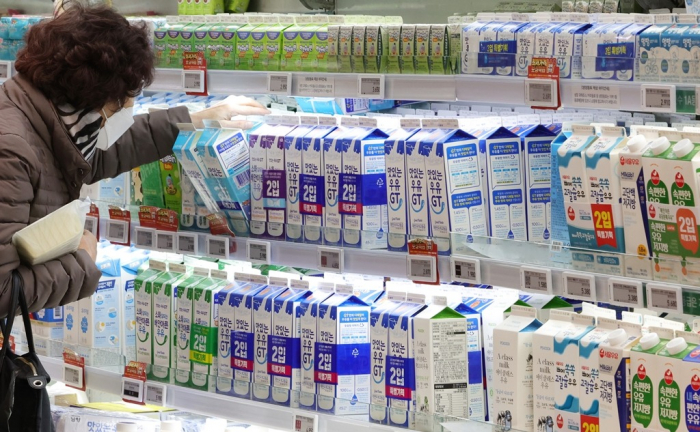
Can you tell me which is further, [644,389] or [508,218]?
[508,218]

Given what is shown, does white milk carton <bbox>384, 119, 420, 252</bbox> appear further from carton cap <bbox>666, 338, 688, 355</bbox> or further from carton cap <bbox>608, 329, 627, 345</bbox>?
carton cap <bbox>666, 338, 688, 355</bbox>

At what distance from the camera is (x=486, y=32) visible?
2332 millimetres

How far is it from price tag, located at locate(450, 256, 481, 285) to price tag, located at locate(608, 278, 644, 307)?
1.13ft

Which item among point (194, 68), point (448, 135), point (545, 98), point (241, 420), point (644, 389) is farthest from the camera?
point (194, 68)

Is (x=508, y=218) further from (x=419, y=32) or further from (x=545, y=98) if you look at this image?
(x=419, y=32)

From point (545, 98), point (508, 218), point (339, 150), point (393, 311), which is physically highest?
point (545, 98)

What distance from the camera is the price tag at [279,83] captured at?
2643mm

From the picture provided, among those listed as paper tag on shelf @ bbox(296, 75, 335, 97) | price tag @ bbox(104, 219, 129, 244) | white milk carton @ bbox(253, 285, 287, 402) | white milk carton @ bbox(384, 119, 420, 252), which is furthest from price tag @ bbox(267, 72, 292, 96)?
price tag @ bbox(104, 219, 129, 244)

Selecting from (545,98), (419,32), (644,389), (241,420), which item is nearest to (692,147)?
(545,98)

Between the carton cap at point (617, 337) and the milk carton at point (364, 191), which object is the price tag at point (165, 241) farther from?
the carton cap at point (617, 337)

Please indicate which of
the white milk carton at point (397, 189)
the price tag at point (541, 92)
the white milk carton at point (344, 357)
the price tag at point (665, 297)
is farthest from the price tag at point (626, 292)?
the white milk carton at point (344, 357)

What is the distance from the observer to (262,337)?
8.67 feet

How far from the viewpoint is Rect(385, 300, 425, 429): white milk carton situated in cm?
237

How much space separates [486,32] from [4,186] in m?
1.26
